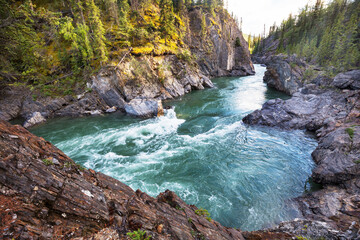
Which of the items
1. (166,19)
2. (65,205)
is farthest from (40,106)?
(166,19)

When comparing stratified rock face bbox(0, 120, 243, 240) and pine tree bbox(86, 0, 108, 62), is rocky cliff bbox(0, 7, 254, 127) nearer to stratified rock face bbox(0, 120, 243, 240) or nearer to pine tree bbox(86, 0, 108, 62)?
pine tree bbox(86, 0, 108, 62)

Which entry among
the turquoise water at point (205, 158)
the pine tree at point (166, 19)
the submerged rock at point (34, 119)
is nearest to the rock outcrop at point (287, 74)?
the turquoise water at point (205, 158)

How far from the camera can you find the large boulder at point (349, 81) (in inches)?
805

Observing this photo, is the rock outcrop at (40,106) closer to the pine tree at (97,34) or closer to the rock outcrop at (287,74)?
the pine tree at (97,34)

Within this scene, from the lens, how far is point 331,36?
3800 centimetres

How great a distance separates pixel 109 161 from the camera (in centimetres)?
1313

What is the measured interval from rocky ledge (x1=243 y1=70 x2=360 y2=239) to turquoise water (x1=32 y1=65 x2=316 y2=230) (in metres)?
1.21

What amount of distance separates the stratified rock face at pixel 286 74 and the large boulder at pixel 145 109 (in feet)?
99.2

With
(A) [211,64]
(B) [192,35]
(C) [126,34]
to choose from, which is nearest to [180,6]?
(B) [192,35]

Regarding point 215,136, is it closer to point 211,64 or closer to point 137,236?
point 137,236

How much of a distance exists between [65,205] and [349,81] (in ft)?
107

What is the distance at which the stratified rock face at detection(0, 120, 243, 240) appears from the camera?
10.7 feet

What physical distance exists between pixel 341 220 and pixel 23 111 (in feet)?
112

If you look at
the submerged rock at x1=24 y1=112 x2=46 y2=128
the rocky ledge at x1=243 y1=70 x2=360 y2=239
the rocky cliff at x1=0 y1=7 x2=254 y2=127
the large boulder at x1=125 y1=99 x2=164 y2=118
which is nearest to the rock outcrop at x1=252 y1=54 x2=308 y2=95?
the rocky ledge at x1=243 y1=70 x2=360 y2=239
